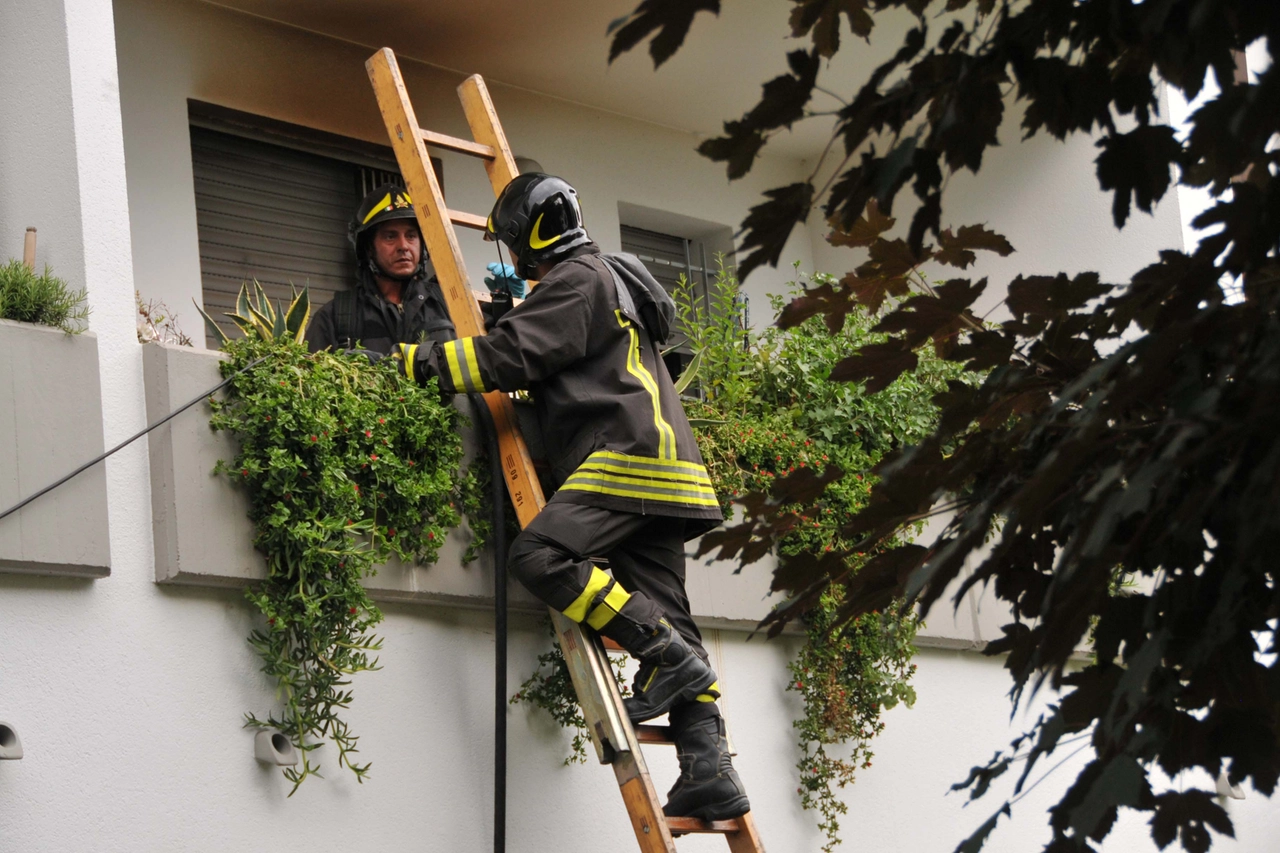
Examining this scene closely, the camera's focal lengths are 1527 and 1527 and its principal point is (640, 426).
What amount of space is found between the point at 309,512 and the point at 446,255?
1.18m

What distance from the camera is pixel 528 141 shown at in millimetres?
7762

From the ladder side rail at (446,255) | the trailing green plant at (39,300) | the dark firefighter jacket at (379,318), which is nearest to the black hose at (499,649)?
the ladder side rail at (446,255)

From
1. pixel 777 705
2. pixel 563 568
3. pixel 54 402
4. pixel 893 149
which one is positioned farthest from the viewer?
pixel 777 705

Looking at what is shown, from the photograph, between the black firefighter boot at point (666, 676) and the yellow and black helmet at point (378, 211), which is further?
the yellow and black helmet at point (378, 211)

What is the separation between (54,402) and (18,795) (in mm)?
1014

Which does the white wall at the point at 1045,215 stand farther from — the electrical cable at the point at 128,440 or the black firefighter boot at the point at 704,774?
the electrical cable at the point at 128,440

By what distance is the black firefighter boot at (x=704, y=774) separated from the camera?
444 cm

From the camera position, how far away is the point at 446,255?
201 inches

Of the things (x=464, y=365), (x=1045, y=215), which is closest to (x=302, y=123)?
(x=464, y=365)

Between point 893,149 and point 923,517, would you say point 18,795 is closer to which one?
point 923,517

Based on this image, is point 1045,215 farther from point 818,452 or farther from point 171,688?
point 171,688

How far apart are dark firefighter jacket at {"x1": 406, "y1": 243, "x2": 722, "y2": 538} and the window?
87.7 inches

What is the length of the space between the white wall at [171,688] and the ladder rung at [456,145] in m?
1.12

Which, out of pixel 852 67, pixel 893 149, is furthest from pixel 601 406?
pixel 852 67
